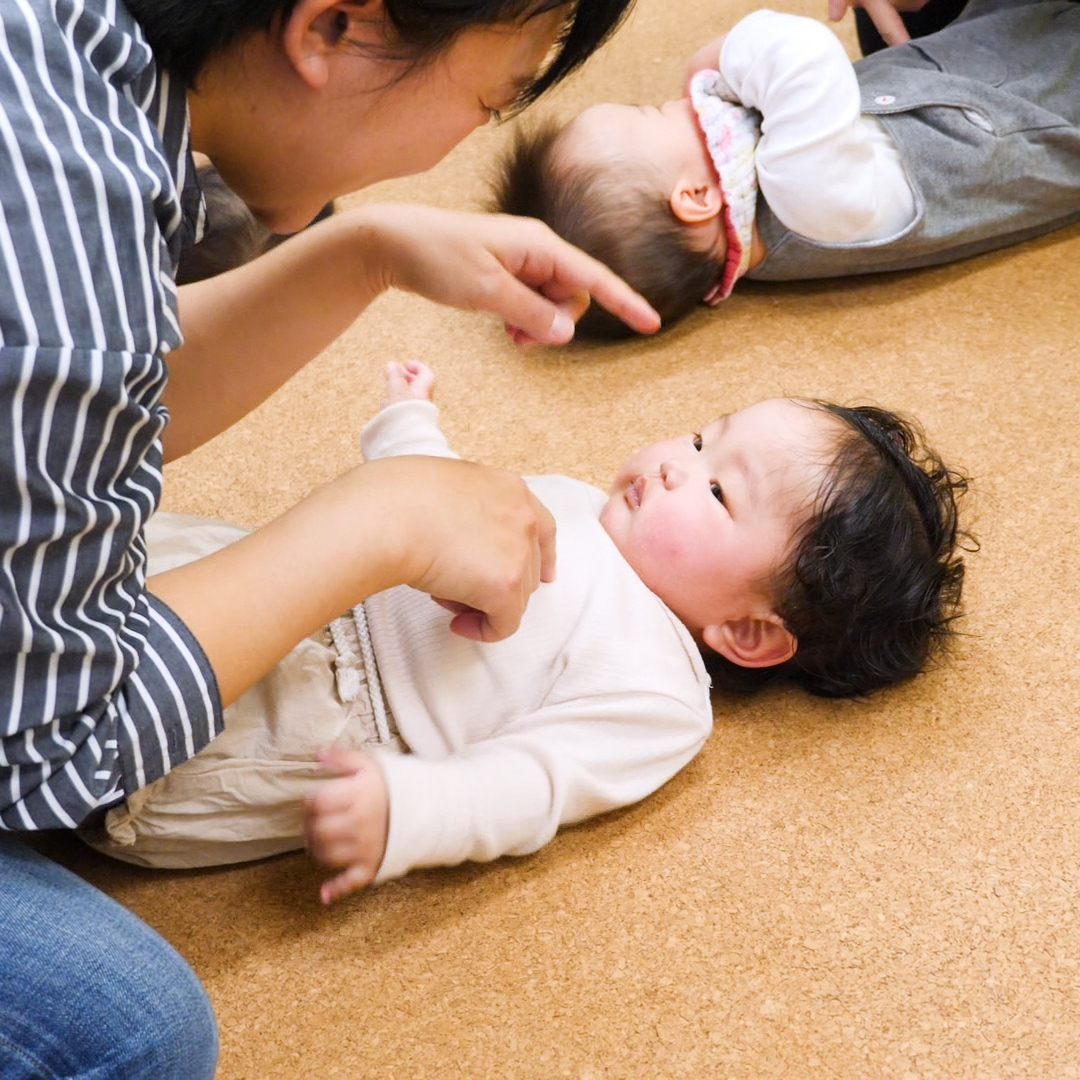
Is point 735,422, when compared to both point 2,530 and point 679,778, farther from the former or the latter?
point 2,530

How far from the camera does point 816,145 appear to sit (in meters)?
1.36

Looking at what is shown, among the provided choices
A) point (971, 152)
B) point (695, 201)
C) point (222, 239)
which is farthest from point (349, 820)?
point (971, 152)

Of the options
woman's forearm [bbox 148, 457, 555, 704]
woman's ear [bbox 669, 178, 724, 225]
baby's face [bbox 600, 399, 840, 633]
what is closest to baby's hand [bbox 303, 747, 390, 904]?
woman's forearm [bbox 148, 457, 555, 704]

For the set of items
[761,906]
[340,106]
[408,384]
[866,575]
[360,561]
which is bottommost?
[761,906]

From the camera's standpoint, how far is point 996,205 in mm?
1472

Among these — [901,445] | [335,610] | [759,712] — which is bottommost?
[759,712]

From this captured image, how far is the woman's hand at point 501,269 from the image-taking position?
2.79 ft

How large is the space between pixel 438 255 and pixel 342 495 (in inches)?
8.7

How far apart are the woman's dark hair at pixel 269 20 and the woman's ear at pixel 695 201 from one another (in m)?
0.75

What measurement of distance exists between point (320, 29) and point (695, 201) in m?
0.87

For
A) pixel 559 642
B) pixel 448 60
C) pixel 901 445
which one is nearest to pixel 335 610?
pixel 559 642

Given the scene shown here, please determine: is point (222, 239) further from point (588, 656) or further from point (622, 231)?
point (588, 656)

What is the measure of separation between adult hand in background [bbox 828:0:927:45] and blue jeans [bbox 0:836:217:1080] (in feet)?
4.83

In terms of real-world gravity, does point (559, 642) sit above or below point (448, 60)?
below
